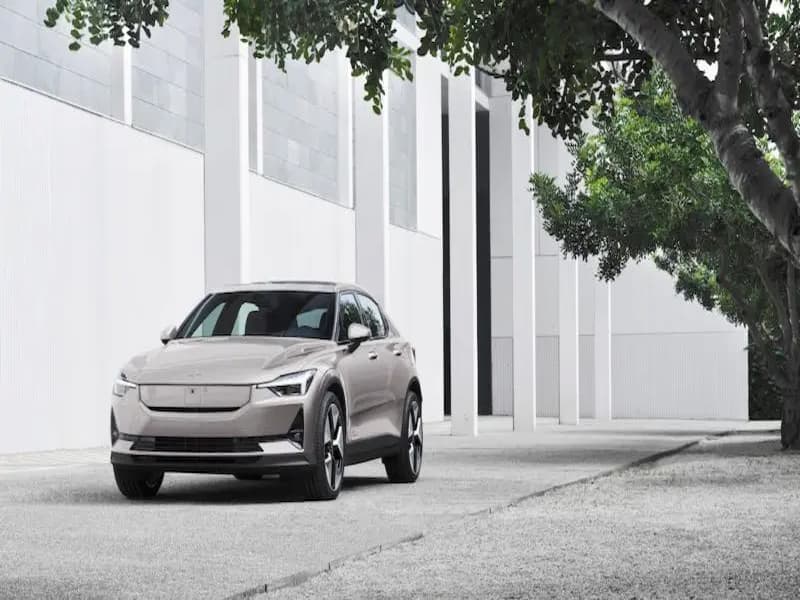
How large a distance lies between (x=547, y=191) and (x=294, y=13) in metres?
15.3

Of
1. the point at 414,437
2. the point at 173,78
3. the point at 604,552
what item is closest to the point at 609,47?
the point at 604,552

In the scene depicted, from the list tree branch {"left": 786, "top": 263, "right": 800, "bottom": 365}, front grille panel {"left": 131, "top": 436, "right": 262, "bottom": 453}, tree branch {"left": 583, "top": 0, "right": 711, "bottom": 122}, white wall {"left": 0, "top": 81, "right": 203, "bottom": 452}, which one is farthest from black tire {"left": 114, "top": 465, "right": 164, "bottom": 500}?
tree branch {"left": 786, "top": 263, "right": 800, "bottom": 365}

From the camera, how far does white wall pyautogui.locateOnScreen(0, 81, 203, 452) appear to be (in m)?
19.9

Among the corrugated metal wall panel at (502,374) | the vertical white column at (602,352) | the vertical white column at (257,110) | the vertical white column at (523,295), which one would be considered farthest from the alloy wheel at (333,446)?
the corrugated metal wall panel at (502,374)

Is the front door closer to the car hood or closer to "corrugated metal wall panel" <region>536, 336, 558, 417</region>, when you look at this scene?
the car hood

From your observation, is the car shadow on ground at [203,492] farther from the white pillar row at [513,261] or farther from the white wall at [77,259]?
the white pillar row at [513,261]

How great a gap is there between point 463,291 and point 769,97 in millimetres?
20898

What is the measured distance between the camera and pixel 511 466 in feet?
56.6

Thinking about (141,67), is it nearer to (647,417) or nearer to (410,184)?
(410,184)

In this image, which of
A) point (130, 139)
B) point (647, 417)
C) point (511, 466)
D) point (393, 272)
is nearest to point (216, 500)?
point (511, 466)

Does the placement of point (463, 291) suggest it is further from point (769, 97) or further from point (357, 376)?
point (769, 97)

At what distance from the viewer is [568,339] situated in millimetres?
37312

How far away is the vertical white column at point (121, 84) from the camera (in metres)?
22.2

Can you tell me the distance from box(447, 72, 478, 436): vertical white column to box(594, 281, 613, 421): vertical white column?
13.7 metres
